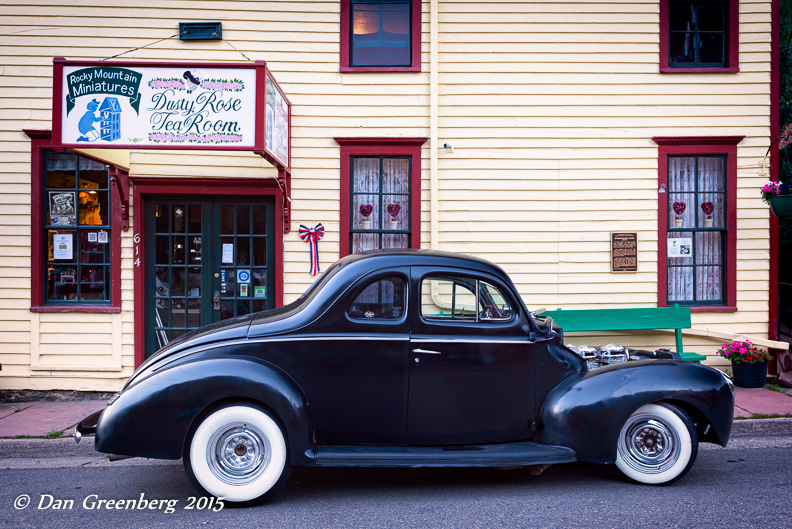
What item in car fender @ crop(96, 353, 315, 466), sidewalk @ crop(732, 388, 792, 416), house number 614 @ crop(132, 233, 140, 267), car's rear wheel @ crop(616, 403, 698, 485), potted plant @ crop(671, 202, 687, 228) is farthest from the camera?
potted plant @ crop(671, 202, 687, 228)

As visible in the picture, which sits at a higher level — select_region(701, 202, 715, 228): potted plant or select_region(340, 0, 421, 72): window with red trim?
select_region(340, 0, 421, 72): window with red trim

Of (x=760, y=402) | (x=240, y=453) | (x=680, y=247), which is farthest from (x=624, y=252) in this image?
(x=240, y=453)

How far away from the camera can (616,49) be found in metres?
7.26

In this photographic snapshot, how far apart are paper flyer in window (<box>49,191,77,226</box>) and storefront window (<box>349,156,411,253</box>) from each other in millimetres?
3672

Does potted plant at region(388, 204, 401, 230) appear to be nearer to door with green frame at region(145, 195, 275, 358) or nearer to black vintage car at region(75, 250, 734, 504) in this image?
door with green frame at region(145, 195, 275, 358)

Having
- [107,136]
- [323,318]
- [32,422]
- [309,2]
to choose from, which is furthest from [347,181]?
[32,422]

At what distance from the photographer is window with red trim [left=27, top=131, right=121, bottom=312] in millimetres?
7004

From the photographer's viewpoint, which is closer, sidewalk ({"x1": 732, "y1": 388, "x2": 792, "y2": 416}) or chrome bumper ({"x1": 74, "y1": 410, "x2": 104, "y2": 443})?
chrome bumper ({"x1": 74, "y1": 410, "x2": 104, "y2": 443})

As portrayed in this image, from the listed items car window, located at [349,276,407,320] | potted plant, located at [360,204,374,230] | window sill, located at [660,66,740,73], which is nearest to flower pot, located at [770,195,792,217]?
window sill, located at [660,66,740,73]

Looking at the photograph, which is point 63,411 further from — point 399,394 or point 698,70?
point 698,70

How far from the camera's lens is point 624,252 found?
285 inches

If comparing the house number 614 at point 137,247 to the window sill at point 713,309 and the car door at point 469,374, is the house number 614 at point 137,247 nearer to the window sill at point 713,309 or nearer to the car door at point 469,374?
the car door at point 469,374

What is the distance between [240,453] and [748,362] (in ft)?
21.0

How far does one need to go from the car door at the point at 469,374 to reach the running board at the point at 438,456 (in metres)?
0.12
